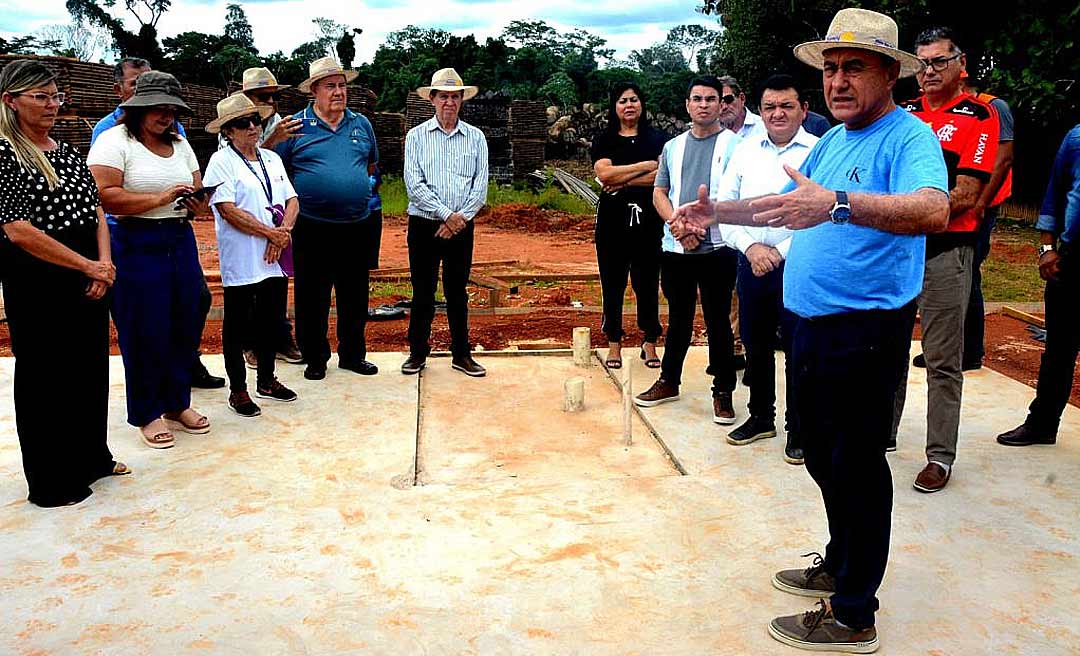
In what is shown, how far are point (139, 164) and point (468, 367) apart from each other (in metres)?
2.36

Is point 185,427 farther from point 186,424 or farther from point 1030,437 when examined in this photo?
point 1030,437

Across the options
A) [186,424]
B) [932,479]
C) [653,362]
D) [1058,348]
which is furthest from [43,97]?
[1058,348]

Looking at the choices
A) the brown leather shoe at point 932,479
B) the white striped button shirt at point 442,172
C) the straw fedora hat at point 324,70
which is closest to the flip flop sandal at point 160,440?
the white striped button shirt at point 442,172

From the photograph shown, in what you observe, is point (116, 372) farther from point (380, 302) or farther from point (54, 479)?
point (380, 302)

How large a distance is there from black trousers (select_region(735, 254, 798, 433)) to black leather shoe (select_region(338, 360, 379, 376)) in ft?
7.93

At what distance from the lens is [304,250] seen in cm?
583

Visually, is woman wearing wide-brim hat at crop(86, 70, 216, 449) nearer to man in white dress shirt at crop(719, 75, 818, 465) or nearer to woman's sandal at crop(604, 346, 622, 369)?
woman's sandal at crop(604, 346, 622, 369)

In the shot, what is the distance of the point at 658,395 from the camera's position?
5.34 m

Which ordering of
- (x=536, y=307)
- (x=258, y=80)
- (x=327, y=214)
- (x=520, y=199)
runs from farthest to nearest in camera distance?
(x=520, y=199) < (x=536, y=307) < (x=258, y=80) < (x=327, y=214)

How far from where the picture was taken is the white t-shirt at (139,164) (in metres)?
4.32

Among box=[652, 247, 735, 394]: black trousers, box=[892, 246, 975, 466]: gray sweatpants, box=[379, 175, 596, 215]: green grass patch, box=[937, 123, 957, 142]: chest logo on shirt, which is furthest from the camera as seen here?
box=[379, 175, 596, 215]: green grass patch

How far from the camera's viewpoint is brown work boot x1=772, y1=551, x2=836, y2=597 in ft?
10.3

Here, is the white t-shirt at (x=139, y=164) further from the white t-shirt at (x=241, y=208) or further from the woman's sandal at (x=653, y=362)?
the woman's sandal at (x=653, y=362)

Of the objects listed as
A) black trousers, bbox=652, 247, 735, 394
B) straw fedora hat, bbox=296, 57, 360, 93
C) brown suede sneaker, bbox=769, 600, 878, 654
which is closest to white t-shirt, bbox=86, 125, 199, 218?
straw fedora hat, bbox=296, 57, 360, 93
